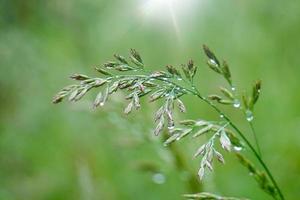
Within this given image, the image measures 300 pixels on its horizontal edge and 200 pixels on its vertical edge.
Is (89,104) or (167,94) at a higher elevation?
(89,104)

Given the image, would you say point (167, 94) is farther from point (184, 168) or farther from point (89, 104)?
point (89, 104)

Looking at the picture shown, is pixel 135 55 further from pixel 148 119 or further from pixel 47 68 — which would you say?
pixel 47 68

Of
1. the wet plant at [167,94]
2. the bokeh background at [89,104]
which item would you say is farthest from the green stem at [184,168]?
the wet plant at [167,94]

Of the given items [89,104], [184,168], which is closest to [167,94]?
[184,168]

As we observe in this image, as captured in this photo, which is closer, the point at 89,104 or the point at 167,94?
the point at 167,94

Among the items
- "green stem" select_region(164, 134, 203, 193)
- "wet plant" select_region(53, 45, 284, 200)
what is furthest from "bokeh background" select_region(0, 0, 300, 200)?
"wet plant" select_region(53, 45, 284, 200)

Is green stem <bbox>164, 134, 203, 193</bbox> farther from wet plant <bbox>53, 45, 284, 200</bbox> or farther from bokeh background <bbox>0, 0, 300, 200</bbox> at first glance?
wet plant <bbox>53, 45, 284, 200</bbox>

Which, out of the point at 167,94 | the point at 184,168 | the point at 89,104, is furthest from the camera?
the point at 89,104

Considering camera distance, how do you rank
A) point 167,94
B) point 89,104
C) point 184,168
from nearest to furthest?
point 167,94
point 184,168
point 89,104

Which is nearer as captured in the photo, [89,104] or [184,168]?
[184,168]
